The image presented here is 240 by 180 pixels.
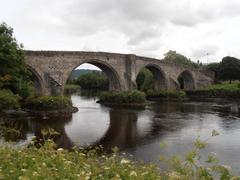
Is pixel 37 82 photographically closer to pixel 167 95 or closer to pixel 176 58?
pixel 167 95

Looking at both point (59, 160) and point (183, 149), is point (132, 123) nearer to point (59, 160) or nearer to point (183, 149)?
point (183, 149)

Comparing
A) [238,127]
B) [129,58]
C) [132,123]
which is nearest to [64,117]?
[132,123]

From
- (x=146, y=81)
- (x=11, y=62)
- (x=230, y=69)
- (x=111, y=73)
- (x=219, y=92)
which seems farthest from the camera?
(x=230, y=69)

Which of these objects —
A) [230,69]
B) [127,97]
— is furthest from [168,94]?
[230,69]

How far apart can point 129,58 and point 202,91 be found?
19969 mm

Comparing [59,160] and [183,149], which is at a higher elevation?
[59,160]

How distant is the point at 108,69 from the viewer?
4900cm

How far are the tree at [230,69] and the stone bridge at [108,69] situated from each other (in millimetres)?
5152

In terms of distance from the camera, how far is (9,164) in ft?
21.8

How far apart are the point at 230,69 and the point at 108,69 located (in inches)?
1455

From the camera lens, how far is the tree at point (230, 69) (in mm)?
74750

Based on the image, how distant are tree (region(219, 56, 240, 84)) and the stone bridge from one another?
5152mm

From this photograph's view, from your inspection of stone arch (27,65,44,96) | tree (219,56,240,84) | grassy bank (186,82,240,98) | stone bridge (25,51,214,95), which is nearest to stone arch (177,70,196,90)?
stone bridge (25,51,214,95)

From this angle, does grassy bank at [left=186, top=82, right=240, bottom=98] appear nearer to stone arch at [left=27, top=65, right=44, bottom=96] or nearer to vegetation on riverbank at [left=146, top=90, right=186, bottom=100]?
vegetation on riverbank at [left=146, top=90, right=186, bottom=100]
